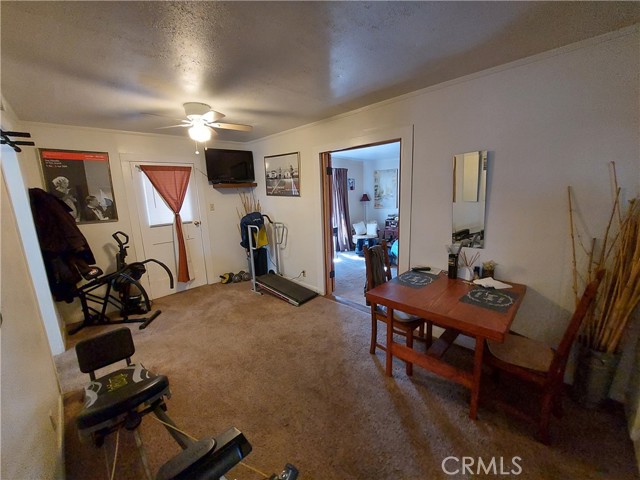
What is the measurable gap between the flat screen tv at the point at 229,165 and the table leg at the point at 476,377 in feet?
12.8

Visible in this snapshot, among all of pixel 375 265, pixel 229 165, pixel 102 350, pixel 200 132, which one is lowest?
pixel 102 350

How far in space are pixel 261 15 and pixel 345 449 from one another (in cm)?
238

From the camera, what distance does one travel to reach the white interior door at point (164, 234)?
365cm

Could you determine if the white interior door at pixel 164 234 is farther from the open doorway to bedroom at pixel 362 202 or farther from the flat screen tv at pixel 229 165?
the open doorway to bedroom at pixel 362 202

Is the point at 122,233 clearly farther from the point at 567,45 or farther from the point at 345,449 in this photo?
the point at 567,45

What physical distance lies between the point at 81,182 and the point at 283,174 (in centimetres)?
251

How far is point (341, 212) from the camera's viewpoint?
640cm

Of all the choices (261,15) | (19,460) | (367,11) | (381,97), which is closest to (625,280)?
(367,11)

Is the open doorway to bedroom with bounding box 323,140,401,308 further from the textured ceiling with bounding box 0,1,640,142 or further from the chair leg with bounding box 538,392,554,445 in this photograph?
the chair leg with bounding box 538,392,554,445

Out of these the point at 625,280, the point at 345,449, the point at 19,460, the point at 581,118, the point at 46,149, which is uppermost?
the point at 46,149

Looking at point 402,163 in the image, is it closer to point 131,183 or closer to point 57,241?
point 131,183

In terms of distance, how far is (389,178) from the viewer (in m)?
6.73

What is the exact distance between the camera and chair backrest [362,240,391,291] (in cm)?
229

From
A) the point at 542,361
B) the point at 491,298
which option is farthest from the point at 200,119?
the point at 542,361
